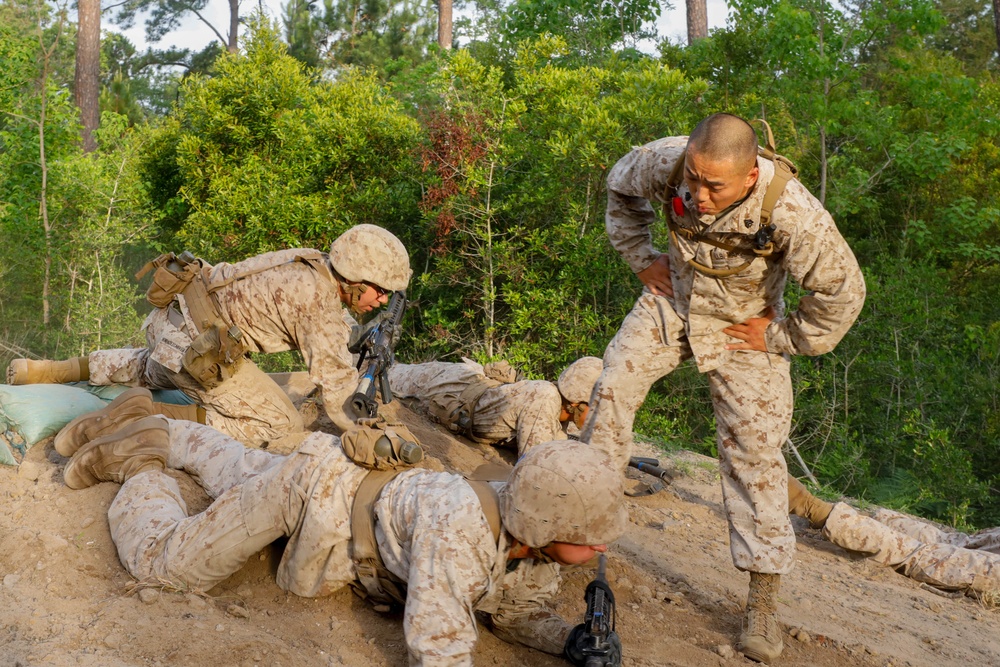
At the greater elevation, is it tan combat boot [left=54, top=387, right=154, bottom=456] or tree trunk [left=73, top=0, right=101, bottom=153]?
tree trunk [left=73, top=0, right=101, bottom=153]

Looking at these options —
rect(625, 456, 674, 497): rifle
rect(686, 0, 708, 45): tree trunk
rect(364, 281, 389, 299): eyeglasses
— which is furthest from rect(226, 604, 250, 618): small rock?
rect(686, 0, 708, 45): tree trunk

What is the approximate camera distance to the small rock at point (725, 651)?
3803mm

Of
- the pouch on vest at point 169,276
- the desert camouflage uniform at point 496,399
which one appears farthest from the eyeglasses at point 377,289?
the pouch on vest at point 169,276

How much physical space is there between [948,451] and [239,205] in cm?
719

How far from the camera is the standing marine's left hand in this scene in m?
4.12

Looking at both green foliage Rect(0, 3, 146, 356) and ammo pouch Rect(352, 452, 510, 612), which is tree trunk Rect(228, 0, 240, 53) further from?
ammo pouch Rect(352, 452, 510, 612)

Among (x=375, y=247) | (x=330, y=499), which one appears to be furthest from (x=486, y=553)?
(x=375, y=247)

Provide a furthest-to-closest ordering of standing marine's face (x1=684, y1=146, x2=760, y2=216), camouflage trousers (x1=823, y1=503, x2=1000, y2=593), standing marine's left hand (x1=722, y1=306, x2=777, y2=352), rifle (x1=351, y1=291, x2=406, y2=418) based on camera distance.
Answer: camouflage trousers (x1=823, y1=503, x2=1000, y2=593) < rifle (x1=351, y1=291, x2=406, y2=418) < standing marine's left hand (x1=722, y1=306, x2=777, y2=352) < standing marine's face (x1=684, y1=146, x2=760, y2=216)

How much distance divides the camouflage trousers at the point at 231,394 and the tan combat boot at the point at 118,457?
99 centimetres

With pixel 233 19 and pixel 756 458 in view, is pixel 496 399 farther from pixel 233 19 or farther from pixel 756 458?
pixel 233 19

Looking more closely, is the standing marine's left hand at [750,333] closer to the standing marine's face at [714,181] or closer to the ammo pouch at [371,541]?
the standing marine's face at [714,181]

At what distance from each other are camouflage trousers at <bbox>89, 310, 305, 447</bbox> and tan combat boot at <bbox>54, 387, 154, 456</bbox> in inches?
27.3

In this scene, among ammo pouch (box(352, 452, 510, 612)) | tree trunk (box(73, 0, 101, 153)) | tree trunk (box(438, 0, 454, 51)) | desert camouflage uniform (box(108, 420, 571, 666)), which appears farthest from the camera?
tree trunk (box(438, 0, 454, 51))

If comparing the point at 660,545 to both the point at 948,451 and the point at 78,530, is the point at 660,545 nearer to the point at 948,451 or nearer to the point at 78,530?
the point at 78,530
